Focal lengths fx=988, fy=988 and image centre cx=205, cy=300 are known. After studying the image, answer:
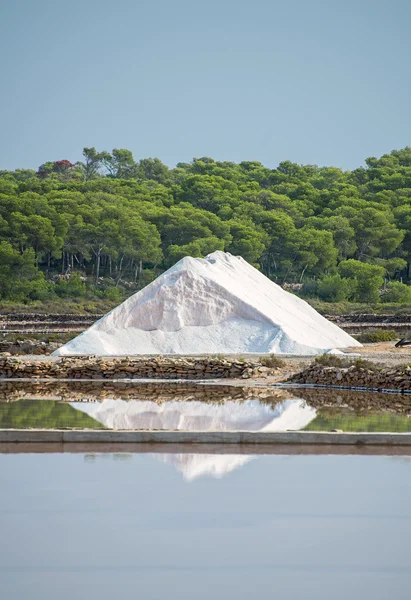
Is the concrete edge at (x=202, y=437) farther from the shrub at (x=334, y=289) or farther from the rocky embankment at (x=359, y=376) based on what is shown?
the shrub at (x=334, y=289)

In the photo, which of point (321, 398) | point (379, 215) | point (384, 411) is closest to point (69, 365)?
point (321, 398)

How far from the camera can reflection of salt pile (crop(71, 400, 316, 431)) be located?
9930 millimetres

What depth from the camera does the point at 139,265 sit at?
5034 centimetres

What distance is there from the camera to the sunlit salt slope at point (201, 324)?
1984 cm

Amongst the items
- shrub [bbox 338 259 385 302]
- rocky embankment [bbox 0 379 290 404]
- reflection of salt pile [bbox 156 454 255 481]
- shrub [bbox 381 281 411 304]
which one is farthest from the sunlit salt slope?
shrub [bbox 338 259 385 302]

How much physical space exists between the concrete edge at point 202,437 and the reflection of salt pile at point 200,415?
1003 mm

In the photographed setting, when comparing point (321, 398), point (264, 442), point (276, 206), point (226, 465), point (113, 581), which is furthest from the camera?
point (276, 206)

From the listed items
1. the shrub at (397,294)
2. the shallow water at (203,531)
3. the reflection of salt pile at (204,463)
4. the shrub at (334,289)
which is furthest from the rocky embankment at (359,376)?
the shrub at (397,294)

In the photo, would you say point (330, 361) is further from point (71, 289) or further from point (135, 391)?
point (71, 289)

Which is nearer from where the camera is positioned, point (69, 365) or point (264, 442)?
point (264, 442)

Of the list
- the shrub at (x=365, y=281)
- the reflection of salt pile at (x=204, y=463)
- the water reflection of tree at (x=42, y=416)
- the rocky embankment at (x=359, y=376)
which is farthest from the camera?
the shrub at (x=365, y=281)

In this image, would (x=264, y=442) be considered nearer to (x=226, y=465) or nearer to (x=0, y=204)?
(x=226, y=465)

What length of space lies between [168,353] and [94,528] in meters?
14.2

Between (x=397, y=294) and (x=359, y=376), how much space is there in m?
31.4
